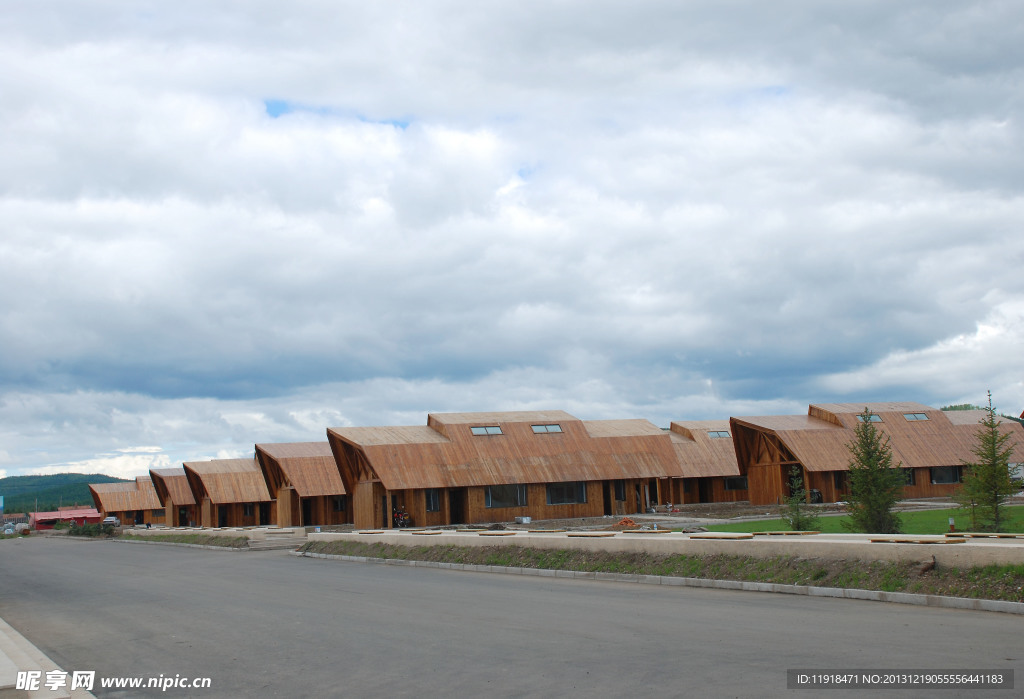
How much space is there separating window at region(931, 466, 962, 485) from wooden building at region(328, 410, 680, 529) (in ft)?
56.0

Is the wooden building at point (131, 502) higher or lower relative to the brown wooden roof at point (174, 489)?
lower

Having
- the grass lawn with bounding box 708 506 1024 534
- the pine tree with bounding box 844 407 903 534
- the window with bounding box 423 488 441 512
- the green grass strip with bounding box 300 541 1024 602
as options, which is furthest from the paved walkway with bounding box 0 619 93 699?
the window with bounding box 423 488 441 512

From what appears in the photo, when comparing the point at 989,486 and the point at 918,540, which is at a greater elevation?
the point at 989,486

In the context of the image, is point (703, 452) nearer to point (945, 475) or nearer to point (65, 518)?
point (945, 475)

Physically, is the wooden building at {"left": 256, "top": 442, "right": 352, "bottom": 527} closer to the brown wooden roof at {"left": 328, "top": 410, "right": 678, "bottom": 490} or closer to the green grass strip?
the brown wooden roof at {"left": 328, "top": 410, "right": 678, "bottom": 490}

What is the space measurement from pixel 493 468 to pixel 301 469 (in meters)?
17.0

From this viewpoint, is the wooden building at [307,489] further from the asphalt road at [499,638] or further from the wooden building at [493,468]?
the asphalt road at [499,638]

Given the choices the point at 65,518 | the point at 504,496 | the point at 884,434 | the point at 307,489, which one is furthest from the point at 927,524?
the point at 65,518

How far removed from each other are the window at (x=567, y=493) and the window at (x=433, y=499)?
6148 mm

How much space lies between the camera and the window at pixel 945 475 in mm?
53281

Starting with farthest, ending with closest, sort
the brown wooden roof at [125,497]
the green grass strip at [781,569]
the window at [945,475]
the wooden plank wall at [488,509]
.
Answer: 1. the brown wooden roof at [125,497]
2. the window at [945,475]
3. the wooden plank wall at [488,509]
4. the green grass strip at [781,569]

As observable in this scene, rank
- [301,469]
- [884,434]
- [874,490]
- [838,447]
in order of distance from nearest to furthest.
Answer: [874,490] → [838,447] → [884,434] → [301,469]

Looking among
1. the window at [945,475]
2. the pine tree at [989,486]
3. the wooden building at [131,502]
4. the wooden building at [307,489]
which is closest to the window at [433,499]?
the wooden building at [307,489]

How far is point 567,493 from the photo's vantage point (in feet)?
156
